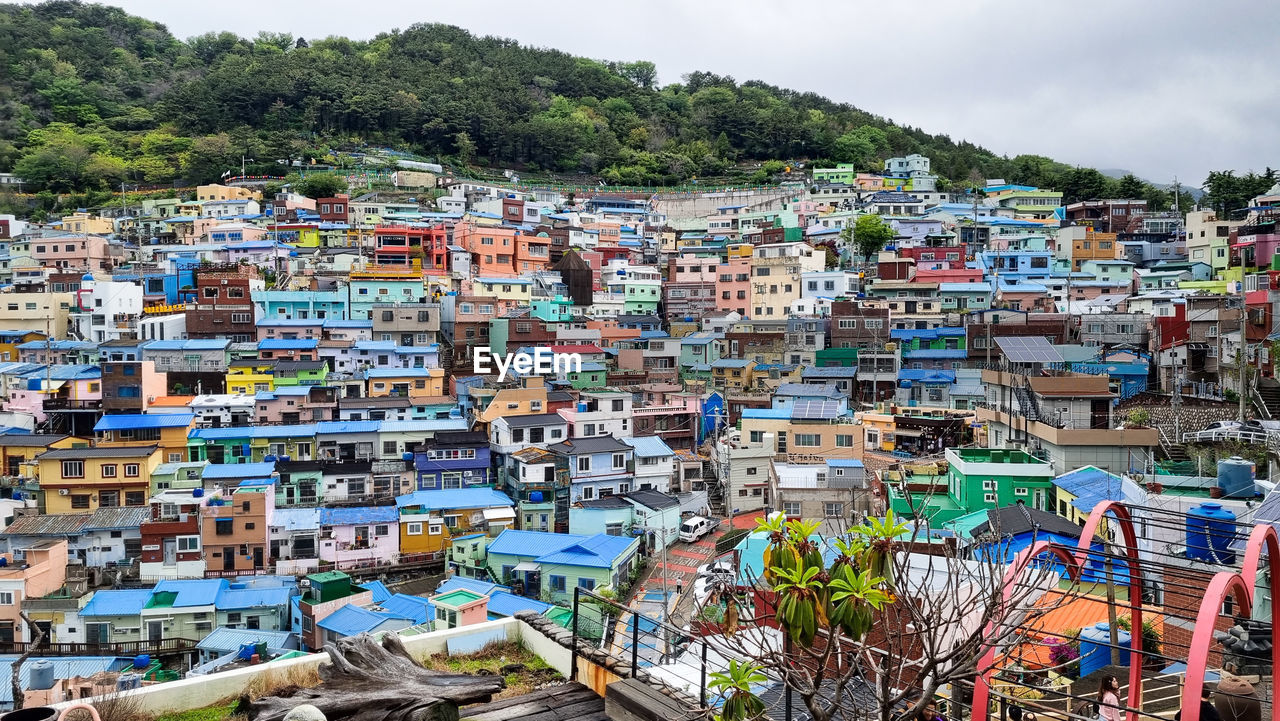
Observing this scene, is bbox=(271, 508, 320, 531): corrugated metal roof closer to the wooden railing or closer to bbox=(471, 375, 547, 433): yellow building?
the wooden railing

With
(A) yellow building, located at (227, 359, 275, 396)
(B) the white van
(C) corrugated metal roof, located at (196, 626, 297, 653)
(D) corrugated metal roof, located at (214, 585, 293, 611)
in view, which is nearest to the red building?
(A) yellow building, located at (227, 359, 275, 396)

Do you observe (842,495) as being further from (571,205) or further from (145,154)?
(145,154)

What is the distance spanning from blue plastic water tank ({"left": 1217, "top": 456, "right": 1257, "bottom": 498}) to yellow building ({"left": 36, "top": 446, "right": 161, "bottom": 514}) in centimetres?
2505

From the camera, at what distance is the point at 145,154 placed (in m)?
56.9

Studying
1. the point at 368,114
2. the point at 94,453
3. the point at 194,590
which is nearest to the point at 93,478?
the point at 94,453

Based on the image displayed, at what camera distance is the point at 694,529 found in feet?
84.7

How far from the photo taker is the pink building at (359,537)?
23312 mm

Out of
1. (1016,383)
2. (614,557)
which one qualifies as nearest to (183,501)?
(614,557)

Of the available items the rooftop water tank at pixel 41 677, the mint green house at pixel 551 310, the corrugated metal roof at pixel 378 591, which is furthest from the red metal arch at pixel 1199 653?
the mint green house at pixel 551 310

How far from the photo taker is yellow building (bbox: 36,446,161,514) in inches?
961

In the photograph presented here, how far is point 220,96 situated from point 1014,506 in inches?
2375

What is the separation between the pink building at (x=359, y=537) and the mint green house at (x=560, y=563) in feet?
9.81

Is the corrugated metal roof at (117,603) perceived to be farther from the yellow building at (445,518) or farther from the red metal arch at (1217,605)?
the red metal arch at (1217,605)

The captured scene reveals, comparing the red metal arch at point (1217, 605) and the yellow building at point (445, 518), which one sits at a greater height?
the red metal arch at point (1217, 605)
